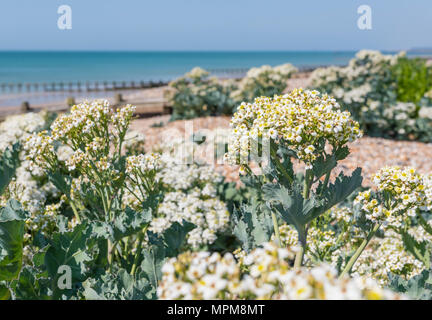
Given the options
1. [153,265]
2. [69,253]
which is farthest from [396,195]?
[69,253]

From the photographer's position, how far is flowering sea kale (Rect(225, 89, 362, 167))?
183 cm

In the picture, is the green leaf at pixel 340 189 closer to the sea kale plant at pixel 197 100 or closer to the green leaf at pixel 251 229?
the green leaf at pixel 251 229

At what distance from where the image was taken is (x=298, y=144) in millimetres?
1902

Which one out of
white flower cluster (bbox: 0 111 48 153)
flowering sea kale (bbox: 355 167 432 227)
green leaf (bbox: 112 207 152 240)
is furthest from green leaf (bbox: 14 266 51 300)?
white flower cluster (bbox: 0 111 48 153)

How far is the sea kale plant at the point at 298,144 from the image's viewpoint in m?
1.83

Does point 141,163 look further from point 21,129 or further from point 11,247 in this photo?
point 21,129

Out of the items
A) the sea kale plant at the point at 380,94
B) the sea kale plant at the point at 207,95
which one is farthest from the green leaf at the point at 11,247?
the sea kale plant at the point at 207,95

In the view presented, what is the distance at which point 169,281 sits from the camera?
1.04 meters

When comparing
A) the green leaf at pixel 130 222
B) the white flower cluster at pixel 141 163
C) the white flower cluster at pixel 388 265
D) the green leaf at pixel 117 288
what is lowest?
the white flower cluster at pixel 388 265

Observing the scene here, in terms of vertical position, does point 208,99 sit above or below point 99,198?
above
